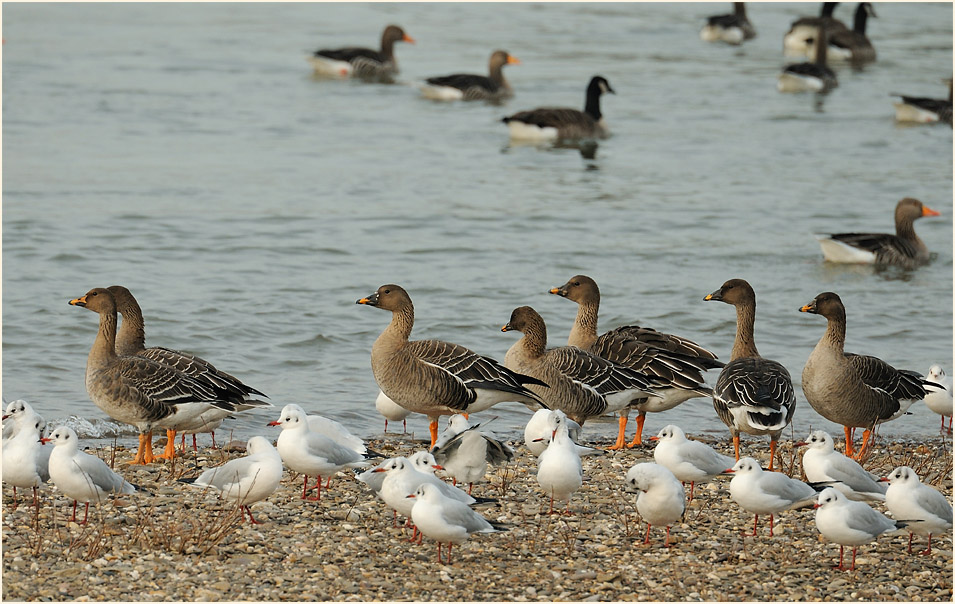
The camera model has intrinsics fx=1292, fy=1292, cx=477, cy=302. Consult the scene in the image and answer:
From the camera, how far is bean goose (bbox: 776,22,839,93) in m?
36.0

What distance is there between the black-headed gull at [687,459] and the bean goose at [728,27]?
36.8m

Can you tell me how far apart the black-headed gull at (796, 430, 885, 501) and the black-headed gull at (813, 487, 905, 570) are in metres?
0.68

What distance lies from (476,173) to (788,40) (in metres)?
20.6

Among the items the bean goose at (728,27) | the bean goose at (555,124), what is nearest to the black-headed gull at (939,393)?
the bean goose at (555,124)

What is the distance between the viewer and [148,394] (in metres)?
10.4

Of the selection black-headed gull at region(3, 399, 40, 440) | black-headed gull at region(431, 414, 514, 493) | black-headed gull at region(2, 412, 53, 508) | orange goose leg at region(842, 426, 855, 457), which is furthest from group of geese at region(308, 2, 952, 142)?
black-headed gull at region(2, 412, 53, 508)

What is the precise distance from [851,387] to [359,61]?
2751 centimetres

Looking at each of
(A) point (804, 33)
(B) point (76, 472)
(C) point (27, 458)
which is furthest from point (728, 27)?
(B) point (76, 472)

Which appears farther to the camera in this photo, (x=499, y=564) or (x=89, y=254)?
(x=89, y=254)

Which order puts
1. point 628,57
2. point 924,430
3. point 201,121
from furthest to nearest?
point 628,57 < point 201,121 < point 924,430

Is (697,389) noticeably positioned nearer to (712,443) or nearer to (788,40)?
(712,443)

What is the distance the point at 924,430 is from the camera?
13.1m

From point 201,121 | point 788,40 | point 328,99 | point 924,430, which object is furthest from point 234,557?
point 788,40

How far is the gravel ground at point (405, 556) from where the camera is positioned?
25.3 feet
